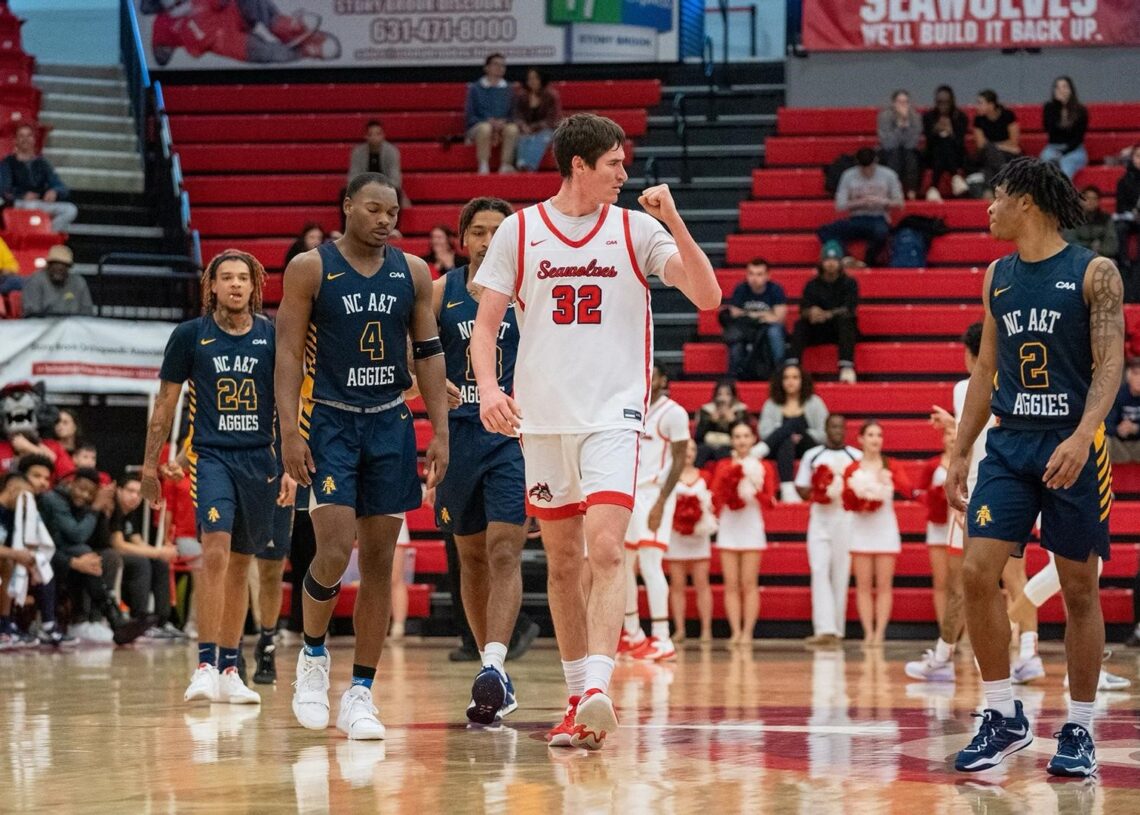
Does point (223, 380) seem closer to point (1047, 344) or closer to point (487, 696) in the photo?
point (487, 696)

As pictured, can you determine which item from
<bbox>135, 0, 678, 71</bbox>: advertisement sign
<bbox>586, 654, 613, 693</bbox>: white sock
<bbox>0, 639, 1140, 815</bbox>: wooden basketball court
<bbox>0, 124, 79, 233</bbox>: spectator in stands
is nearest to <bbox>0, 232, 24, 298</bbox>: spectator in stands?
<bbox>0, 124, 79, 233</bbox>: spectator in stands

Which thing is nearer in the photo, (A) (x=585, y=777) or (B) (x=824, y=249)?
(A) (x=585, y=777)

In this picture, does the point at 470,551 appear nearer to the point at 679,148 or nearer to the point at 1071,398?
the point at 1071,398

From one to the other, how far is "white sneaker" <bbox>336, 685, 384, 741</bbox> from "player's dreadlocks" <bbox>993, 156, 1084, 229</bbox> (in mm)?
2847

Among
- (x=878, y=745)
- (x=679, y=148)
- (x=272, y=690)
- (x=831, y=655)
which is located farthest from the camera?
(x=679, y=148)

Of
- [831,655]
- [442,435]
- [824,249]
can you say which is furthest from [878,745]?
[824,249]

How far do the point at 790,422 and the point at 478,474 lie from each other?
783cm

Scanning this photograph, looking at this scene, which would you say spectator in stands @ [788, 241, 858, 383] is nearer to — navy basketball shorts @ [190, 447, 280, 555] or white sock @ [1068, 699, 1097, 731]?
navy basketball shorts @ [190, 447, 280, 555]

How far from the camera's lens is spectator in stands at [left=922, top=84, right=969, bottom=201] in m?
18.3

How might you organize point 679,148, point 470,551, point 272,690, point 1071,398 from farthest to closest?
point 679,148 < point 272,690 < point 470,551 < point 1071,398

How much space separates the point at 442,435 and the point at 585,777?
1.77m

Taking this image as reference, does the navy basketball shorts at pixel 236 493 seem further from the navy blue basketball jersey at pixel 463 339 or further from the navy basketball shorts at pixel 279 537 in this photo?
the navy blue basketball jersey at pixel 463 339

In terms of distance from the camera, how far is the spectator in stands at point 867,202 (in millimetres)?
17531

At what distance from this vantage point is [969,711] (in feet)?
25.5
